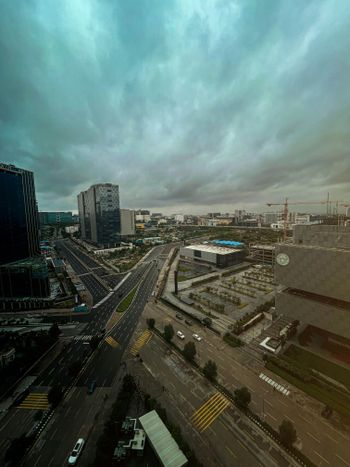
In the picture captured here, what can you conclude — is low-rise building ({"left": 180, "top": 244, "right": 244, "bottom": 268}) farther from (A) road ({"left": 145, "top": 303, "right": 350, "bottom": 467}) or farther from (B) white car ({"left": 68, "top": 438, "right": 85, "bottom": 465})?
(B) white car ({"left": 68, "top": 438, "right": 85, "bottom": 465})

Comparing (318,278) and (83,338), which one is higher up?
(318,278)

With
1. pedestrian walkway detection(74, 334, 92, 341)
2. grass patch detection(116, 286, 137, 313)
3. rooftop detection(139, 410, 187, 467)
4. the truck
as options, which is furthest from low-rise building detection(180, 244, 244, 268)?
rooftop detection(139, 410, 187, 467)

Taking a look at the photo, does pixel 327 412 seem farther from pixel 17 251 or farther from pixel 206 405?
pixel 17 251

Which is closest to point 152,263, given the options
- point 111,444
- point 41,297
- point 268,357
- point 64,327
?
point 41,297

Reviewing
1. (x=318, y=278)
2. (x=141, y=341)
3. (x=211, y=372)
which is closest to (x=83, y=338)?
(x=141, y=341)

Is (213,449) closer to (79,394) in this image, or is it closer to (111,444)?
(111,444)

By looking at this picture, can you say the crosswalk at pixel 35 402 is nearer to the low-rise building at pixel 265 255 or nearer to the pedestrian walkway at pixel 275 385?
the pedestrian walkway at pixel 275 385
